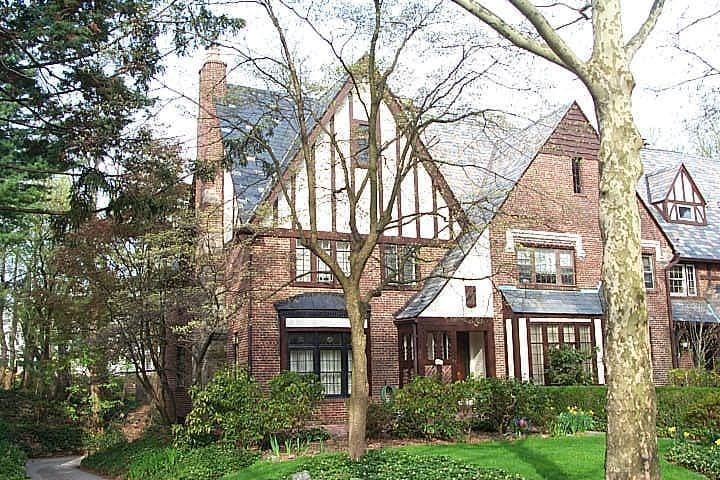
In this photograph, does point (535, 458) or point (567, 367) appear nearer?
point (535, 458)

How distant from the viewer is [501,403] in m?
16.1

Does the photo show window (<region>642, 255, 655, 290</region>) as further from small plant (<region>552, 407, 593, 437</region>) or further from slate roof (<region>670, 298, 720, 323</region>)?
small plant (<region>552, 407, 593, 437</region>)

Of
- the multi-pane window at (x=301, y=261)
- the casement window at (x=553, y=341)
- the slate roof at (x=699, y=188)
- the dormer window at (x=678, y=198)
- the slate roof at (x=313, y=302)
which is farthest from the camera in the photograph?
the dormer window at (x=678, y=198)

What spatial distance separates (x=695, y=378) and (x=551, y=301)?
4.62m

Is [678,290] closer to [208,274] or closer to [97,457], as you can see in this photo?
[208,274]

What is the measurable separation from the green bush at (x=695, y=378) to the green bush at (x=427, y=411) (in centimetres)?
674

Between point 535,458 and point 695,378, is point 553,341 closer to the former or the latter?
point 695,378

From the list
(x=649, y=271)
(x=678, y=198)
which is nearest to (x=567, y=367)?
(x=649, y=271)

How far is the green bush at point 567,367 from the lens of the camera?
22.2 m

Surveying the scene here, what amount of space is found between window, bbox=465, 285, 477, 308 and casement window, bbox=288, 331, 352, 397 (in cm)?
368

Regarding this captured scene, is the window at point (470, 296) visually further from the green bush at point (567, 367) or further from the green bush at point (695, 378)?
the green bush at point (695, 378)

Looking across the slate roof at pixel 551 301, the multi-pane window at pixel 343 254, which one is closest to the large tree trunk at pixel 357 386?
the multi-pane window at pixel 343 254

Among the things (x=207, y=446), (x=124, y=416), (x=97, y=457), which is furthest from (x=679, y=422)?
(x=124, y=416)

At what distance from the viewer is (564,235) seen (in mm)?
24531
